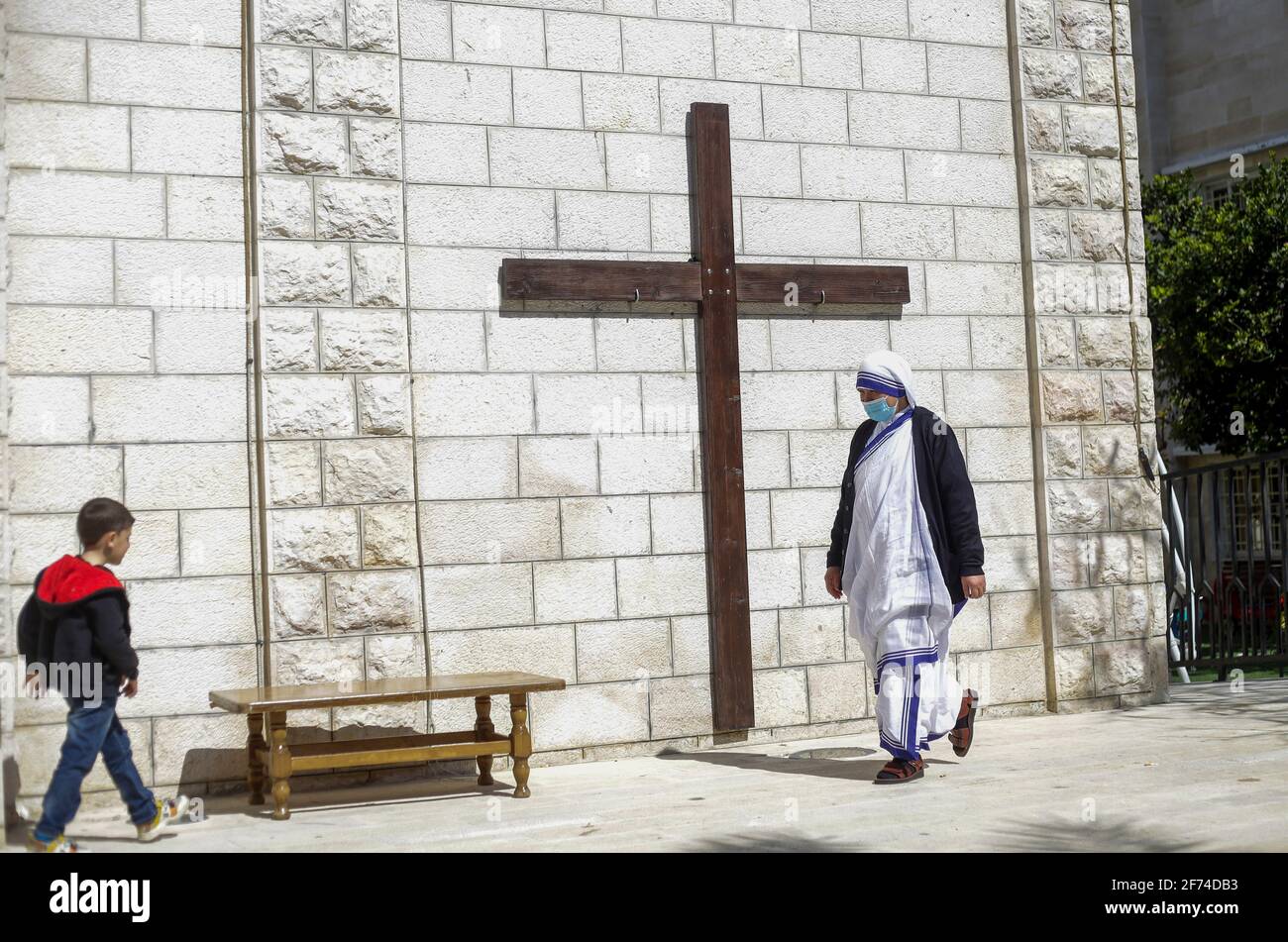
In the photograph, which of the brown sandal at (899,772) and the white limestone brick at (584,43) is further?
the white limestone brick at (584,43)

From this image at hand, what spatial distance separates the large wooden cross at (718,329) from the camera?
754cm

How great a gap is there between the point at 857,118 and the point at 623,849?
4.77 metres

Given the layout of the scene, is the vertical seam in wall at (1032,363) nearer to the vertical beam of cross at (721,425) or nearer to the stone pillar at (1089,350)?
the stone pillar at (1089,350)

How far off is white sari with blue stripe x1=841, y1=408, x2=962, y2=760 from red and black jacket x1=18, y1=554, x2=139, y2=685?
10.5ft

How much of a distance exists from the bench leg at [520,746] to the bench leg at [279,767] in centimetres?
96

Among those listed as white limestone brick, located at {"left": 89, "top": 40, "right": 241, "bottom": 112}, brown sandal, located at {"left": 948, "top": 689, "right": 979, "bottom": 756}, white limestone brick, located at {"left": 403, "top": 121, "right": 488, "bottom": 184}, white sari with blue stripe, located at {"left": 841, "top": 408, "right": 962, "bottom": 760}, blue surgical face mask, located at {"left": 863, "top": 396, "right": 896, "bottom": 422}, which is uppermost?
white limestone brick, located at {"left": 89, "top": 40, "right": 241, "bottom": 112}

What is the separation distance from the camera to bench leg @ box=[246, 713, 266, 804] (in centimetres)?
632

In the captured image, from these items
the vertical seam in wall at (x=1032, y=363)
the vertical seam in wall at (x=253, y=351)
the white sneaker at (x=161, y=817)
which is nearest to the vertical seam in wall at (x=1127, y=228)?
the vertical seam in wall at (x=1032, y=363)

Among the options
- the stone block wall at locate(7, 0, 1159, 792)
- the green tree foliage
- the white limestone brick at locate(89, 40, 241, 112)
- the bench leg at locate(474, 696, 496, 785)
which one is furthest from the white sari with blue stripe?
the green tree foliage

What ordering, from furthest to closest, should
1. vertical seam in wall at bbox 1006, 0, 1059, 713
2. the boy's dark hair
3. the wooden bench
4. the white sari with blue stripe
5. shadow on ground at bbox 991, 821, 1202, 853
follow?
vertical seam in wall at bbox 1006, 0, 1059, 713 → the white sari with blue stripe → the wooden bench → the boy's dark hair → shadow on ground at bbox 991, 821, 1202, 853

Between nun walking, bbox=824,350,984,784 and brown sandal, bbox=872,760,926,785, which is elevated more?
Result: nun walking, bbox=824,350,984,784

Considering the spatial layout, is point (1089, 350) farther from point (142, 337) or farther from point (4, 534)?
point (4, 534)

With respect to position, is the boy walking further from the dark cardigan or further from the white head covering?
the dark cardigan

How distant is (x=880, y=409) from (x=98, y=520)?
3434mm
